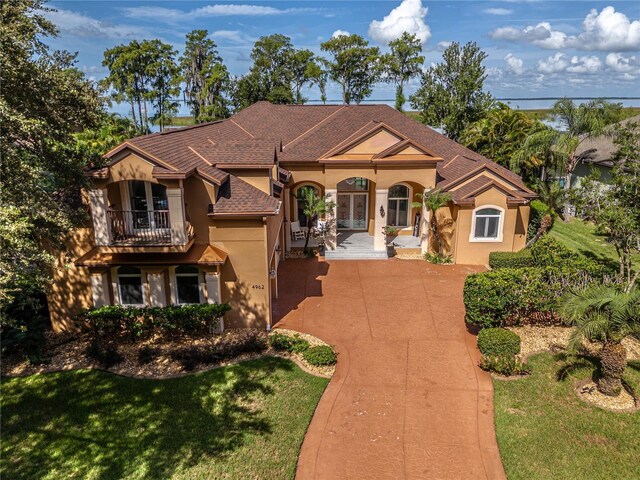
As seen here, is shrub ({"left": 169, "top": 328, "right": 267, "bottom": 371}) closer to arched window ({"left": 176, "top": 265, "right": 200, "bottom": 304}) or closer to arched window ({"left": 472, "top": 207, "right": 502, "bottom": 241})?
arched window ({"left": 176, "top": 265, "right": 200, "bottom": 304})

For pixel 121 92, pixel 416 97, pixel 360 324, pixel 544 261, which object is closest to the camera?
pixel 360 324

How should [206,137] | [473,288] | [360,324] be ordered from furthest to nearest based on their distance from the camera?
1. [206,137]
2. [360,324]
3. [473,288]

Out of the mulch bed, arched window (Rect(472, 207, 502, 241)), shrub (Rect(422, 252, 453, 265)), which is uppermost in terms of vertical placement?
arched window (Rect(472, 207, 502, 241))

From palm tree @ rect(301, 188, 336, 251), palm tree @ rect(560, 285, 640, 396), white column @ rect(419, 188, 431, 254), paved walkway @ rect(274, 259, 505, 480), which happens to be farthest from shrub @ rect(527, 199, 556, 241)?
palm tree @ rect(560, 285, 640, 396)

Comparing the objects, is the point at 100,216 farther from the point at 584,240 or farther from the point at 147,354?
the point at 584,240

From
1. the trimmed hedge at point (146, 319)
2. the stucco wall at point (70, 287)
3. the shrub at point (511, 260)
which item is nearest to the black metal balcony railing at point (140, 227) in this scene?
the stucco wall at point (70, 287)

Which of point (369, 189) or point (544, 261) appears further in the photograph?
point (369, 189)

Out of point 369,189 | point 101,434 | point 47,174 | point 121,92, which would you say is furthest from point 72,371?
point 121,92

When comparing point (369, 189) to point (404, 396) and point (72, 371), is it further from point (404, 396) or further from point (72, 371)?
point (72, 371)
